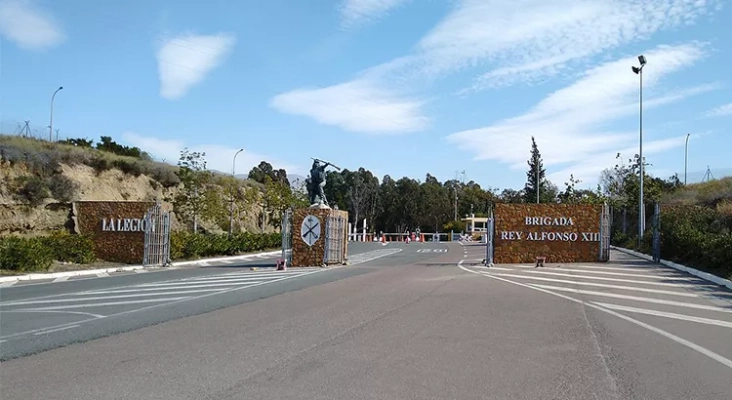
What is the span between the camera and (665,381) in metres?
7.38

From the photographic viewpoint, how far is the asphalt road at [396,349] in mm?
6898

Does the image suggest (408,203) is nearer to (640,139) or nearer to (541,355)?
(640,139)

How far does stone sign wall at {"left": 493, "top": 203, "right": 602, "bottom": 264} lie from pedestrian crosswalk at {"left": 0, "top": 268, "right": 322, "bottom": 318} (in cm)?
1168

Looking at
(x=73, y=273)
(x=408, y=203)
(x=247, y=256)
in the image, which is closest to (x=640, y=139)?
(x=247, y=256)

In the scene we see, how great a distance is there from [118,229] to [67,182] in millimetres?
12065

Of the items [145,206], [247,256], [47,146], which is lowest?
[247,256]

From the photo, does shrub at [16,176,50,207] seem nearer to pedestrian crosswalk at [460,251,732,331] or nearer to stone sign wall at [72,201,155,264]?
stone sign wall at [72,201,155,264]

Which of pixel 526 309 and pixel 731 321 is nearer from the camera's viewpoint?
pixel 731 321

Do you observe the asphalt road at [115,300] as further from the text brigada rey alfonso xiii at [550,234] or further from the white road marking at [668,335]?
the text brigada rey alfonso xiii at [550,234]

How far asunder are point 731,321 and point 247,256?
1079 inches

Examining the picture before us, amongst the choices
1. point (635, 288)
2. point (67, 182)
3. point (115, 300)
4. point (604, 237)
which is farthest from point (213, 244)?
point (635, 288)

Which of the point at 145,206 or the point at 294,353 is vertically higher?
the point at 145,206

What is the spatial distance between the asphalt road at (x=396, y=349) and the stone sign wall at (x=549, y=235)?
12.6 metres

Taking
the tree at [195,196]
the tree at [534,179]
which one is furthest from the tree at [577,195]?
the tree at [195,196]
